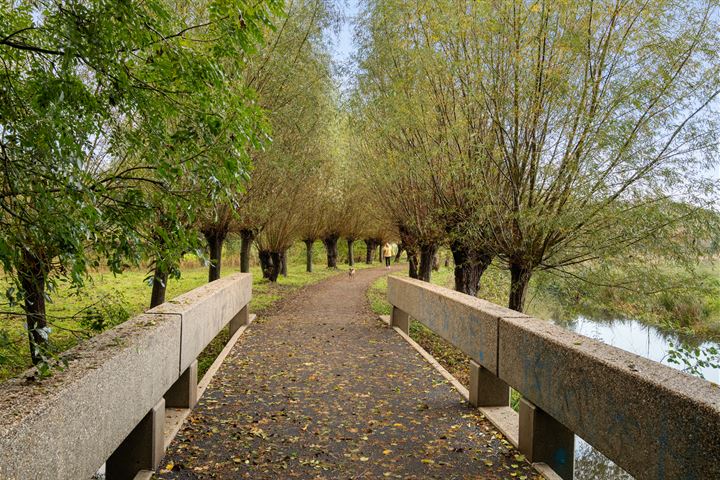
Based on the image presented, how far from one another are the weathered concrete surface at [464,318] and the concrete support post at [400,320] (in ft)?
4.78

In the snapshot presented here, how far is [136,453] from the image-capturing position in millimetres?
3729

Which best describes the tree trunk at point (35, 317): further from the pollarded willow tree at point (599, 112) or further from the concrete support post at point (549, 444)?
the pollarded willow tree at point (599, 112)

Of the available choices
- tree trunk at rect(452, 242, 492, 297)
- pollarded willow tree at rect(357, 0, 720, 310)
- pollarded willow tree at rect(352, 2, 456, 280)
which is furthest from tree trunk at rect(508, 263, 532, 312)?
tree trunk at rect(452, 242, 492, 297)

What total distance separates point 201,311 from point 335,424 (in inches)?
71.3

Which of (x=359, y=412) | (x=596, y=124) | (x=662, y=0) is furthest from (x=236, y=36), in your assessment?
(x=662, y=0)

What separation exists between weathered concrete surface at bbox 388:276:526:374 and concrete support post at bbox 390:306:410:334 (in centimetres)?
146

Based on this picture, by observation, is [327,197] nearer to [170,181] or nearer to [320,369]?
[320,369]

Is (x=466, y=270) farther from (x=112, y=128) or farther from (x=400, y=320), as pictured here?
(x=112, y=128)

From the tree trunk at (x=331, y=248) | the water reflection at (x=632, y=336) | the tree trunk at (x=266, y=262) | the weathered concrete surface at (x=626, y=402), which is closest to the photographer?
the weathered concrete surface at (x=626, y=402)

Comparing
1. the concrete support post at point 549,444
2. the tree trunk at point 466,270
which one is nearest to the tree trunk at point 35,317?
the concrete support post at point 549,444

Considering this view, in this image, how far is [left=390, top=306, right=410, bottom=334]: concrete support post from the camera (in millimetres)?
9648

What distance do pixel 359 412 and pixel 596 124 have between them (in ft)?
15.3

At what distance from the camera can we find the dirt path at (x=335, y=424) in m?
3.89

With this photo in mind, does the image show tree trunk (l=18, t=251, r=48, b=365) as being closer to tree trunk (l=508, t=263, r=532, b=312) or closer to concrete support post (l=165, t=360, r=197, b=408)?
concrete support post (l=165, t=360, r=197, b=408)
